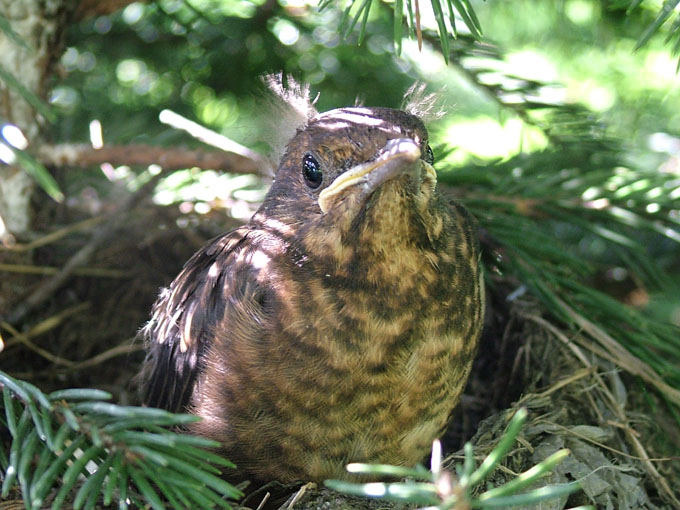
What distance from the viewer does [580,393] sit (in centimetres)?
191

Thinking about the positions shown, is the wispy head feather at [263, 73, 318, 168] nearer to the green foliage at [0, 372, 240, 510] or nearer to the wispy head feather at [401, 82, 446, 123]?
the wispy head feather at [401, 82, 446, 123]

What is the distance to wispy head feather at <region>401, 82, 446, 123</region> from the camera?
2055 millimetres

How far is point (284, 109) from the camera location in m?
2.14

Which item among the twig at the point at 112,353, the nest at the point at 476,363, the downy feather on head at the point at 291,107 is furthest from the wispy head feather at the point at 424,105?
the twig at the point at 112,353

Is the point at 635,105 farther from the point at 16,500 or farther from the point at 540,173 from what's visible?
the point at 16,500

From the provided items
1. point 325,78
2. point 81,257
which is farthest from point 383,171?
point 81,257

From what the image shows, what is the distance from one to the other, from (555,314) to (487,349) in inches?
14.3

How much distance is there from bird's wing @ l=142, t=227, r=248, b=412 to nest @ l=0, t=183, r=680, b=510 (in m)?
0.37

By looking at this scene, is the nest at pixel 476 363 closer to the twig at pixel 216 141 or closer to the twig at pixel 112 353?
the twig at pixel 112 353

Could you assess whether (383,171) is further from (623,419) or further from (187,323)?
(623,419)

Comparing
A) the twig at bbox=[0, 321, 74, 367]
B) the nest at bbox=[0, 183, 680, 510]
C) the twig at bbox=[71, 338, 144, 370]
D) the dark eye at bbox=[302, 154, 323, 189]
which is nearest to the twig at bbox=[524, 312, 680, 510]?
the nest at bbox=[0, 183, 680, 510]

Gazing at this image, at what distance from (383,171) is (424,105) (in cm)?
72

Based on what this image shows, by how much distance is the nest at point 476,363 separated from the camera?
1.65m

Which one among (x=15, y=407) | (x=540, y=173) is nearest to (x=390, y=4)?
(x=540, y=173)
